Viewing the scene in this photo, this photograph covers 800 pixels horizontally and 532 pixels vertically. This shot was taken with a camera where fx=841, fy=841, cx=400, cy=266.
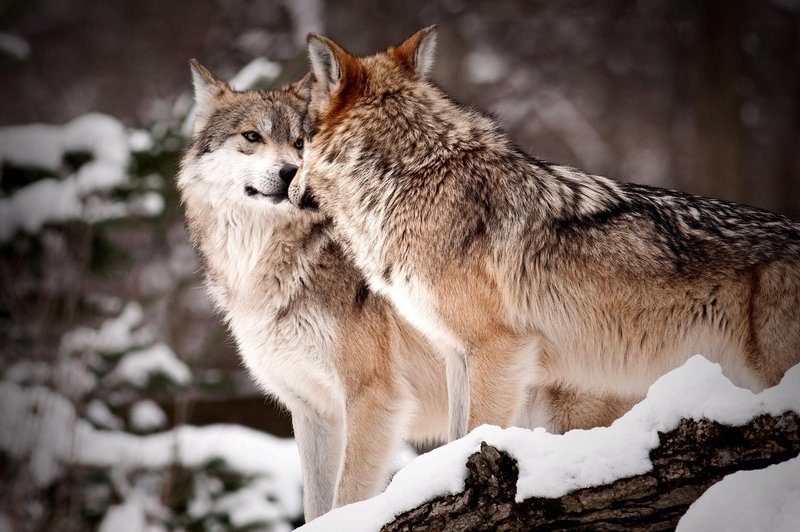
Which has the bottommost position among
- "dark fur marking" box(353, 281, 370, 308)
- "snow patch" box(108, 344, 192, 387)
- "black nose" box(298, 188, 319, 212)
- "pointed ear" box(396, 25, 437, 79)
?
"snow patch" box(108, 344, 192, 387)

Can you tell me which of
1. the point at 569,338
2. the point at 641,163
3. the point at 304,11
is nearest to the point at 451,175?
the point at 569,338

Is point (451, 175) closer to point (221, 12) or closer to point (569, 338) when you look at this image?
point (569, 338)

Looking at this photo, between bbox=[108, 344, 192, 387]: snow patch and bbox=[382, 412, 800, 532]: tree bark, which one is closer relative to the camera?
bbox=[382, 412, 800, 532]: tree bark

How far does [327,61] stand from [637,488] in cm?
223

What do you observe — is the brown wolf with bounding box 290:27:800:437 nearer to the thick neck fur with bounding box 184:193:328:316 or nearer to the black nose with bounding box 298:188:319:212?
the black nose with bounding box 298:188:319:212

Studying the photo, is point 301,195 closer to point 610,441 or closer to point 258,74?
point 610,441

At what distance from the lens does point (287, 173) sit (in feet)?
13.2

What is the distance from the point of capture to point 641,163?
46.1ft

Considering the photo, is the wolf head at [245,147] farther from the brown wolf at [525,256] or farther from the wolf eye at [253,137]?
the brown wolf at [525,256]

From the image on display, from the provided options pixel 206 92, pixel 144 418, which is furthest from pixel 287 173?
pixel 144 418

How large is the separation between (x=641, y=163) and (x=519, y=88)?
8.03 feet

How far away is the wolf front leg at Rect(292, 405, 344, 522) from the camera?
418 cm

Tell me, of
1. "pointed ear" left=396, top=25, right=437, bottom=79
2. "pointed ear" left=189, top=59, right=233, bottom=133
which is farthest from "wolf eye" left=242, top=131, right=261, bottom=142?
"pointed ear" left=396, top=25, right=437, bottom=79

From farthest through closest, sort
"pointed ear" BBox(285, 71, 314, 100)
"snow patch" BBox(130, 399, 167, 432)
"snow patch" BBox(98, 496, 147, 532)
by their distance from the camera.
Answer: "snow patch" BBox(130, 399, 167, 432)
"snow patch" BBox(98, 496, 147, 532)
"pointed ear" BBox(285, 71, 314, 100)
